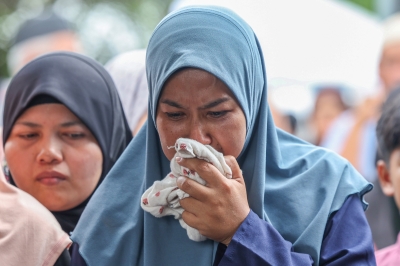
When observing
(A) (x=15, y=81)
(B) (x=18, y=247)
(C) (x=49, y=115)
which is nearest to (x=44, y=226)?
(B) (x=18, y=247)

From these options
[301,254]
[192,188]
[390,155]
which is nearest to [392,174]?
[390,155]

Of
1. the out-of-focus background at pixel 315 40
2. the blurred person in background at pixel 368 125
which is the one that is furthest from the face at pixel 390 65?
the out-of-focus background at pixel 315 40

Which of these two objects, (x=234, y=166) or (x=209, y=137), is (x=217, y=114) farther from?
(x=234, y=166)

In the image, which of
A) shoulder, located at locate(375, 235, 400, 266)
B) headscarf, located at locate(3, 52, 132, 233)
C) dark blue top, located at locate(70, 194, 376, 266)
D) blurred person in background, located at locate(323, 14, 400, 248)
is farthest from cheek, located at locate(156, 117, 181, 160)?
blurred person in background, located at locate(323, 14, 400, 248)

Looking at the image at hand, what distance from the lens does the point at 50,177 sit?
11.1 ft

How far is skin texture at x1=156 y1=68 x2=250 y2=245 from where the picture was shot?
2.66 meters

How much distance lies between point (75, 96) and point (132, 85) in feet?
2.58

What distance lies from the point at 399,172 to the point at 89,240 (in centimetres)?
153

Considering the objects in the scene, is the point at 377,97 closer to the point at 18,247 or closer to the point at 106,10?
the point at 18,247

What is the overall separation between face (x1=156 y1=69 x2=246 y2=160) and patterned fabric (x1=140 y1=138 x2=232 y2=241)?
5cm

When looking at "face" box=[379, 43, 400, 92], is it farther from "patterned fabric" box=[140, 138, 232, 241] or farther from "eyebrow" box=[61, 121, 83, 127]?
"patterned fabric" box=[140, 138, 232, 241]

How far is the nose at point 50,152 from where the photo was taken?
3.32 meters

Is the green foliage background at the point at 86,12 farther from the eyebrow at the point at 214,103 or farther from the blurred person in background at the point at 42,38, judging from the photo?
the eyebrow at the point at 214,103

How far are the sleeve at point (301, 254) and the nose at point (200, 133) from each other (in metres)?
0.29
